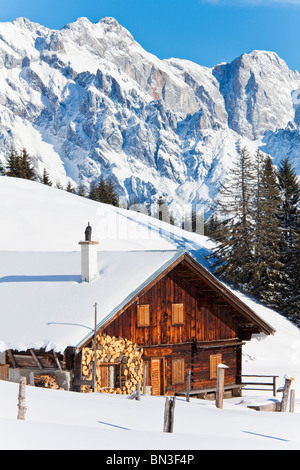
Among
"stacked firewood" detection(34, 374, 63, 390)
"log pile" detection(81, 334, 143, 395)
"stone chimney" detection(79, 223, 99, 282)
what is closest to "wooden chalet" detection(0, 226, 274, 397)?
"log pile" detection(81, 334, 143, 395)

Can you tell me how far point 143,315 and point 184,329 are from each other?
2.46m

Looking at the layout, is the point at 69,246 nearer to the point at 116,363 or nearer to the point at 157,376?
the point at 157,376

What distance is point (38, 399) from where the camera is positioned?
16.2m

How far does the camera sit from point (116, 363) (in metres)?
22.1

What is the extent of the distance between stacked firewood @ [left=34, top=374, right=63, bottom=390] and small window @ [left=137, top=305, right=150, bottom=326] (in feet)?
13.2

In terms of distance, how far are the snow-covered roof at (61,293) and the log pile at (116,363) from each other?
108 cm

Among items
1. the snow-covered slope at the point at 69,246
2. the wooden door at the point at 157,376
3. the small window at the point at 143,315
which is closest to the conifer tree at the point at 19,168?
the snow-covered slope at the point at 69,246

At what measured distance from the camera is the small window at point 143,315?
23.5 metres

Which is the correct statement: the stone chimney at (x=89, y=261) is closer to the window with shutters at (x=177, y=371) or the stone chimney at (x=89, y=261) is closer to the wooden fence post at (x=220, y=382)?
the window with shutters at (x=177, y=371)

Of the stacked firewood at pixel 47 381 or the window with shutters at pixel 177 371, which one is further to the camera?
the window with shutters at pixel 177 371
